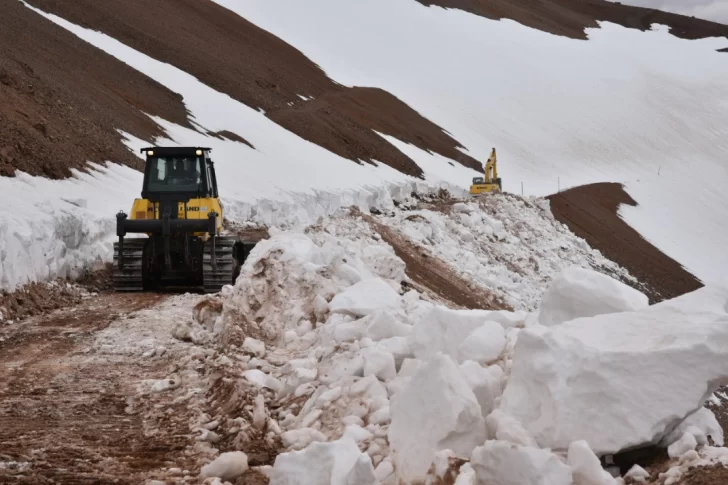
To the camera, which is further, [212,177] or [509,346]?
[212,177]

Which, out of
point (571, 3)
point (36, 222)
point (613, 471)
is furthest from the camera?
point (571, 3)

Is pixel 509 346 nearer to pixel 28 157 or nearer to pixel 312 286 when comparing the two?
pixel 312 286

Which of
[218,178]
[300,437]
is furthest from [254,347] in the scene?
[218,178]

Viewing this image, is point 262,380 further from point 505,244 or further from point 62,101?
point 505,244

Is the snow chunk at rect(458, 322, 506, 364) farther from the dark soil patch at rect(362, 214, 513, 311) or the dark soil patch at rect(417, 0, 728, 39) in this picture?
the dark soil patch at rect(417, 0, 728, 39)

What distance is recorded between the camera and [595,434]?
4.91 m

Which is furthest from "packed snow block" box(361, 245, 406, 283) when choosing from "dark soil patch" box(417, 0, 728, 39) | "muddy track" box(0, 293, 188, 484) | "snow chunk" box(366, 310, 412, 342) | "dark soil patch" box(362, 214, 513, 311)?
"dark soil patch" box(417, 0, 728, 39)

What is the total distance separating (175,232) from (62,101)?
13268 millimetres

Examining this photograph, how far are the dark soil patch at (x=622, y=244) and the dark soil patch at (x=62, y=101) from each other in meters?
20.7

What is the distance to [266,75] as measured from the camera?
50.2m

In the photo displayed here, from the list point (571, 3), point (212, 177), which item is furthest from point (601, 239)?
point (571, 3)

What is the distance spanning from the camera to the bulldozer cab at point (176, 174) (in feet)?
49.1

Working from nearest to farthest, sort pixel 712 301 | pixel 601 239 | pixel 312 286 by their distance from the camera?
1. pixel 712 301
2. pixel 312 286
3. pixel 601 239

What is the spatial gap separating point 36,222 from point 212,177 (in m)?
3.31
